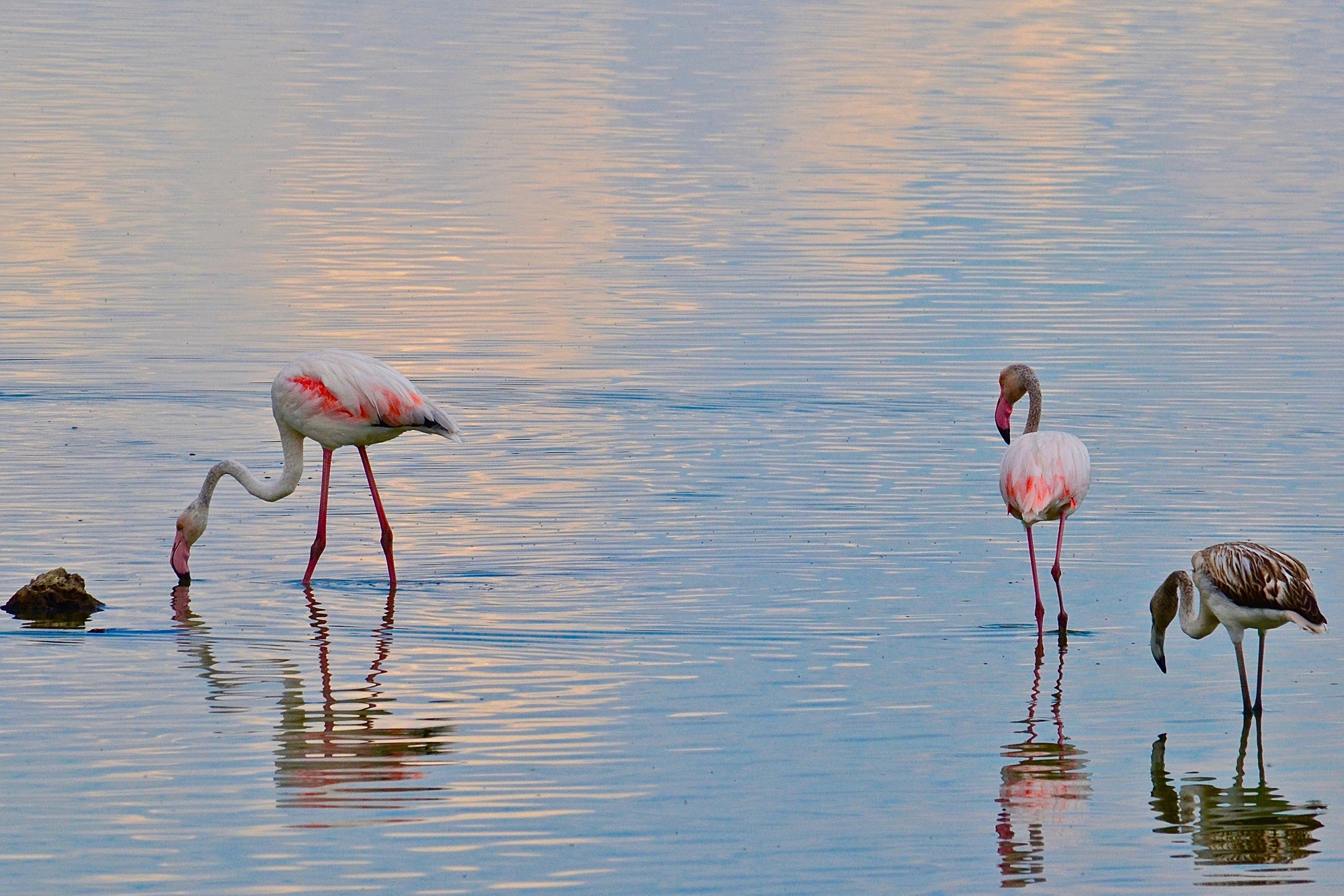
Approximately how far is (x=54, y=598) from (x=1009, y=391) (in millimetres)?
A: 5028

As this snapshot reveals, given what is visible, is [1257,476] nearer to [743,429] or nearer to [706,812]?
[743,429]

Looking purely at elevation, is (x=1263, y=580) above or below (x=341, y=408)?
below

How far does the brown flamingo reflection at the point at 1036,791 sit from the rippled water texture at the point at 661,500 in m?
0.03

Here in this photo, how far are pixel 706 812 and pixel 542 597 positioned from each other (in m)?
2.98

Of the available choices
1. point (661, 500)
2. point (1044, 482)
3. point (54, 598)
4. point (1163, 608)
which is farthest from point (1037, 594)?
point (54, 598)

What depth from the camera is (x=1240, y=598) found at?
8.46 m

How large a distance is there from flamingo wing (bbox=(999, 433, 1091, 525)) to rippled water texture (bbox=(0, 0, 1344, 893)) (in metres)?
0.55

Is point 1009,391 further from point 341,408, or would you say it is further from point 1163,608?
point 341,408

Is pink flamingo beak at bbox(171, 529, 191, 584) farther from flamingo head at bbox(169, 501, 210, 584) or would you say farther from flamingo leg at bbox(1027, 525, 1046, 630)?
flamingo leg at bbox(1027, 525, 1046, 630)

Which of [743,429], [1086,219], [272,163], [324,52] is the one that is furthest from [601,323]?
[324,52]

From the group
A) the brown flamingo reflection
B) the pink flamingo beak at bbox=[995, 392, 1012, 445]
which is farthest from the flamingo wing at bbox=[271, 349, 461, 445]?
the brown flamingo reflection

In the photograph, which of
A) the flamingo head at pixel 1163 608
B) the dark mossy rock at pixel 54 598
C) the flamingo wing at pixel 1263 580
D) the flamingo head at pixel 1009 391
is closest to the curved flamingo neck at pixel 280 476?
the dark mossy rock at pixel 54 598

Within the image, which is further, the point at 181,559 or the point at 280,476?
the point at 280,476

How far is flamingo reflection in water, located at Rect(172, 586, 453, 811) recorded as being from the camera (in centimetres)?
766
